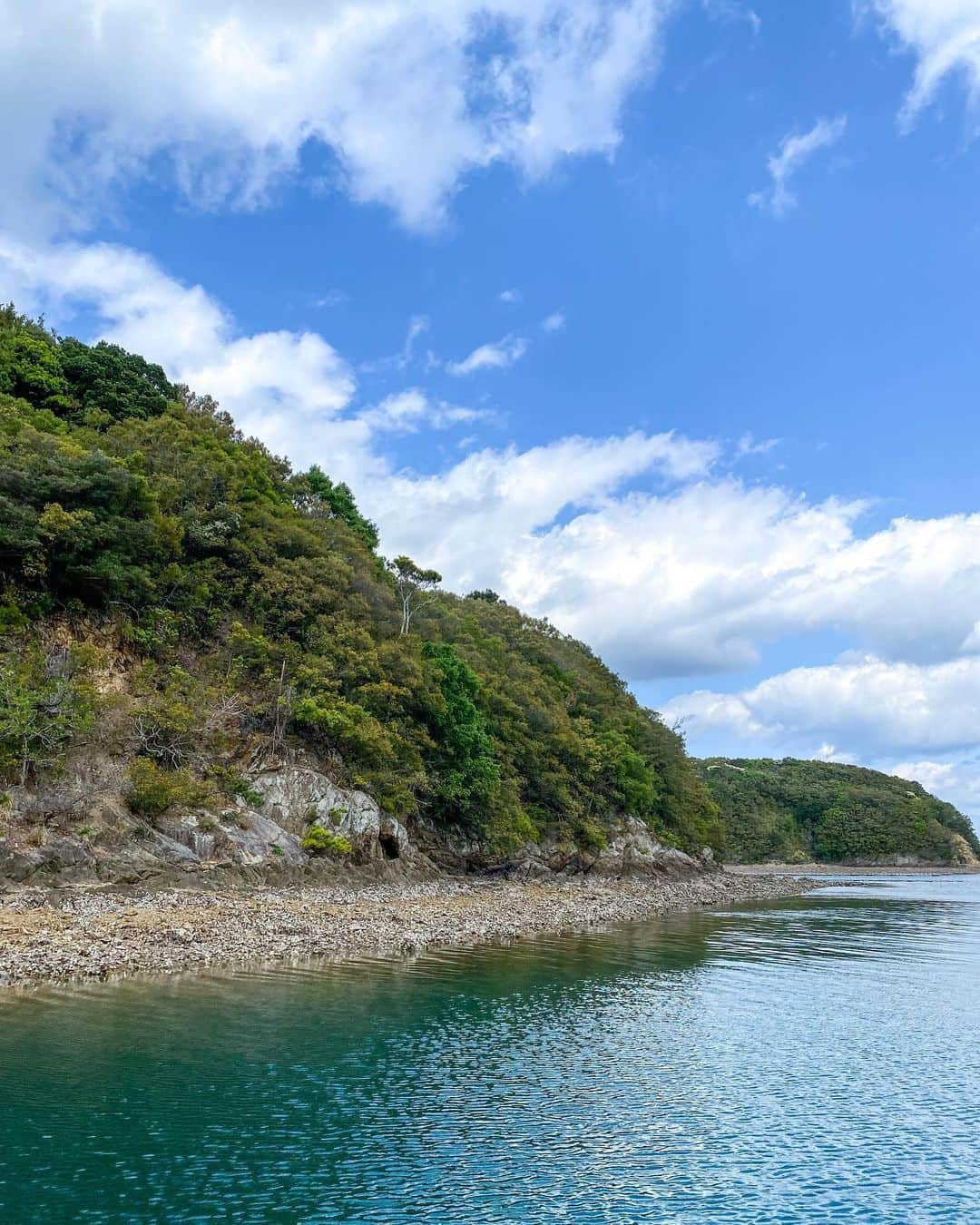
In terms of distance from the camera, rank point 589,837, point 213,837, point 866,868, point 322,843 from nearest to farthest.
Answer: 1. point 213,837
2. point 322,843
3. point 589,837
4. point 866,868

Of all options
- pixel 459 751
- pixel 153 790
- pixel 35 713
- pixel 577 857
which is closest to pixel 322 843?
pixel 153 790

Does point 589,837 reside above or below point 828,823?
below

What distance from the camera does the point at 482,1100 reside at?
14445mm

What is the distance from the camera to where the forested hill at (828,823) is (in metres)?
149

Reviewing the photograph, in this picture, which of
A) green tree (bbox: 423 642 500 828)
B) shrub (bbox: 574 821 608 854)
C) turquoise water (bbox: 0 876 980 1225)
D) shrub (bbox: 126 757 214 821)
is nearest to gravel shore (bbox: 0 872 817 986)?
turquoise water (bbox: 0 876 980 1225)

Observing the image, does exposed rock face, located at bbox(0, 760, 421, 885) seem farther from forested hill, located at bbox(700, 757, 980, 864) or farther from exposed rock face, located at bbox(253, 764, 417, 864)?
forested hill, located at bbox(700, 757, 980, 864)

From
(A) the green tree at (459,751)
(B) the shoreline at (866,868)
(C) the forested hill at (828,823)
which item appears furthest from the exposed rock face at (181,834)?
(C) the forested hill at (828,823)

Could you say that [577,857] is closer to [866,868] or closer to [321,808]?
[321,808]

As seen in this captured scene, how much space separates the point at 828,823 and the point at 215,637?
139426 mm

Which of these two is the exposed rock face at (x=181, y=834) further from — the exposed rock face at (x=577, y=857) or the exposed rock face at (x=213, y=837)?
the exposed rock face at (x=577, y=857)

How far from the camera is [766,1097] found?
50.3ft

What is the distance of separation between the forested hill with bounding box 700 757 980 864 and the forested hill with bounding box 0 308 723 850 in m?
86.9

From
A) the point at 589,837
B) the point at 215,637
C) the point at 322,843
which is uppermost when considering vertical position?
the point at 215,637

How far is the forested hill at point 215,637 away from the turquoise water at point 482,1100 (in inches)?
651
